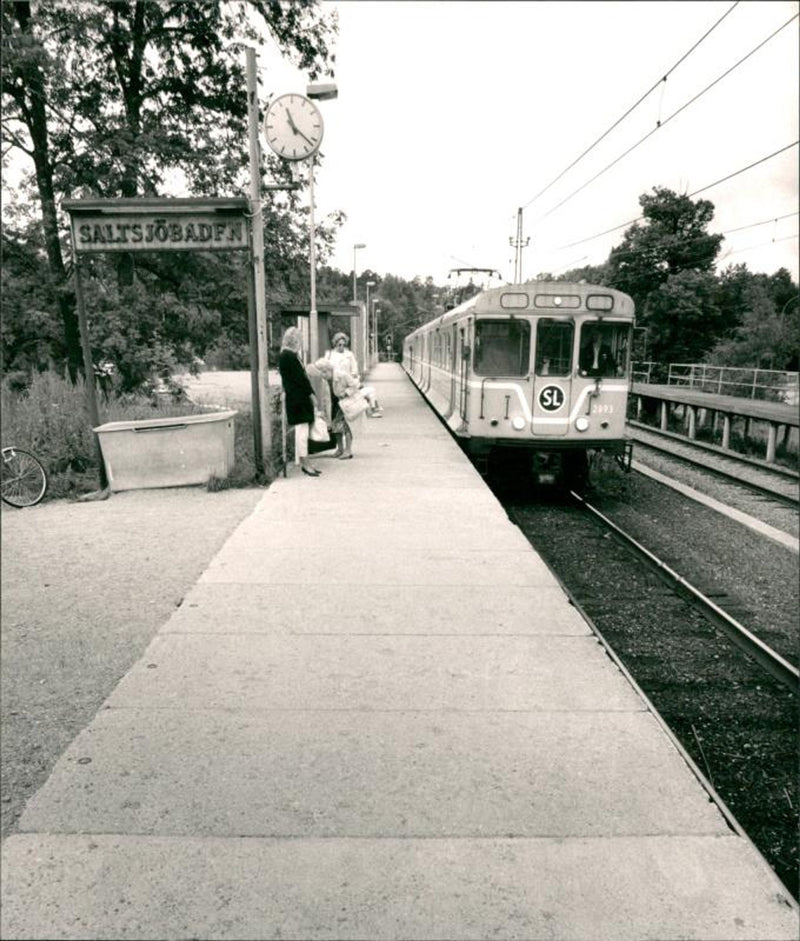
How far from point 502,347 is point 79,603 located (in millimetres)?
7228

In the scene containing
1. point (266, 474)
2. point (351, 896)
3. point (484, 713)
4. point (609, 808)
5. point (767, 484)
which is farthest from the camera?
point (767, 484)

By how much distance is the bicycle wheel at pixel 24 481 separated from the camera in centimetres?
604

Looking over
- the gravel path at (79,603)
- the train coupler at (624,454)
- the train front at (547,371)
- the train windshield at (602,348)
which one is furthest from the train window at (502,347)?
the gravel path at (79,603)

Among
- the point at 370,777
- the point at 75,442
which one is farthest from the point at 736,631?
the point at 75,442

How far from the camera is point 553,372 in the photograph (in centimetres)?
1073

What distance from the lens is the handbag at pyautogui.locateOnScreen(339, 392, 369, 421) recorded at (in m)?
10.4

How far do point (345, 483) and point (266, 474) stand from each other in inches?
43.6

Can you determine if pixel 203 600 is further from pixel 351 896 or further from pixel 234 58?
pixel 234 58

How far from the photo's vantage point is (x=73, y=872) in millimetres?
2121

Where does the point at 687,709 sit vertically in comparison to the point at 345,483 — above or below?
below

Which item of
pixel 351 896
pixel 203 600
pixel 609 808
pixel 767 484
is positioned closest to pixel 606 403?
pixel 767 484

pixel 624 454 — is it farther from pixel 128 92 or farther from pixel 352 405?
pixel 128 92

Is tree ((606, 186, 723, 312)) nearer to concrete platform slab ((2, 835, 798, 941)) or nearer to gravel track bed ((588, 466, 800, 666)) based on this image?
gravel track bed ((588, 466, 800, 666))

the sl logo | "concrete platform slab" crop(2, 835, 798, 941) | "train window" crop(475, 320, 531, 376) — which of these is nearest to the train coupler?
the sl logo
